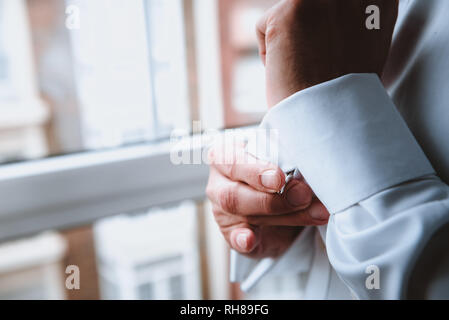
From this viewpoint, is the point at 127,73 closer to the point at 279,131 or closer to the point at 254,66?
the point at 254,66

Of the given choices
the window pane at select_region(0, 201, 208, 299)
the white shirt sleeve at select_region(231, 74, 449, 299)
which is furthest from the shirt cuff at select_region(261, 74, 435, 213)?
the window pane at select_region(0, 201, 208, 299)

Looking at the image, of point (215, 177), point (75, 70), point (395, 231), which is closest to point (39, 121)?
point (75, 70)

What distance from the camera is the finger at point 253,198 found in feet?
1.43

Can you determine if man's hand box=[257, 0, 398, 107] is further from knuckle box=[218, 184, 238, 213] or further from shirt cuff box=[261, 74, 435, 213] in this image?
knuckle box=[218, 184, 238, 213]

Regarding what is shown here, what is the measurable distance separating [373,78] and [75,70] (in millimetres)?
762

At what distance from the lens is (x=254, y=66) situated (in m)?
1.20

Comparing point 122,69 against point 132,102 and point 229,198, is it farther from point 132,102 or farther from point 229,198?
point 229,198

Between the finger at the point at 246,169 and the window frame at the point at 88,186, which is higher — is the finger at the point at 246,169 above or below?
above

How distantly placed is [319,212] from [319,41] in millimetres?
190

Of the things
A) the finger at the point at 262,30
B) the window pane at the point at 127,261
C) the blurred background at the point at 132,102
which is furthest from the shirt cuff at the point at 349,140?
the window pane at the point at 127,261

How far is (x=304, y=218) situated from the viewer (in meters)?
0.47

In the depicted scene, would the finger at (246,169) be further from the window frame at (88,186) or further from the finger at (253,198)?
the window frame at (88,186)
